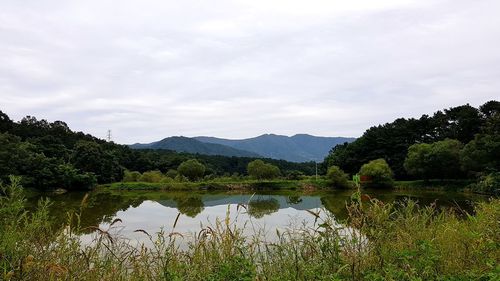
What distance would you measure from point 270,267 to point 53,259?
1.93 metres

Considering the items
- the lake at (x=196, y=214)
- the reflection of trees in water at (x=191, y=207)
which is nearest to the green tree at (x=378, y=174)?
the lake at (x=196, y=214)

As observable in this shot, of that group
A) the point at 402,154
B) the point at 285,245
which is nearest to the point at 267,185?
the point at 402,154

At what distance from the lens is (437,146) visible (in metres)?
41.0

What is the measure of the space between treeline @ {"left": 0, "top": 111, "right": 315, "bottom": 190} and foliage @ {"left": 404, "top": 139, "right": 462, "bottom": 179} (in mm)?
25467

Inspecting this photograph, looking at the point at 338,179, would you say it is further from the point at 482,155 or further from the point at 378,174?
the point at 482,155

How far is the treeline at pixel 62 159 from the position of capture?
→ 39312 millimetres

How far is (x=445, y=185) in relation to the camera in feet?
133

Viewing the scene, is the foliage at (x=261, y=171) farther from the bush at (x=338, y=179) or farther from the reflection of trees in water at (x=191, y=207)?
the reflection of trees in water at (x=191, y=207)

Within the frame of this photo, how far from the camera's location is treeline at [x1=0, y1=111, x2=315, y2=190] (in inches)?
1548

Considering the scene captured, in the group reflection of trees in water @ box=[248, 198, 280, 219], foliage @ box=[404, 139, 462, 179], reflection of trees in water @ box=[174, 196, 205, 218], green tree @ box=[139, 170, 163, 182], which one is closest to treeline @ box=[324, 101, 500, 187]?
foliage @ box=[404, 139, 462, 179]

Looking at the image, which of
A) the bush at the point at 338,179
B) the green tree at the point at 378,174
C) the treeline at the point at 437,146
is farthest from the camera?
the bush at the point at 338,179

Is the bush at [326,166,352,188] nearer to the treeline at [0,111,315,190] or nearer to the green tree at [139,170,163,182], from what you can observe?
the treeline at [0,111,315,190]

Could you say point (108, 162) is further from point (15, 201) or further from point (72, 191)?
point (15, 201)

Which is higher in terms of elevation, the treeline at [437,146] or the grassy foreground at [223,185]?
the treeline at [437,146]
